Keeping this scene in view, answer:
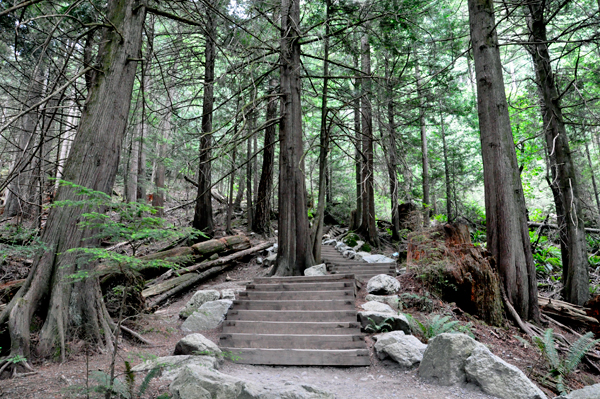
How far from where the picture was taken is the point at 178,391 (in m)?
3.13

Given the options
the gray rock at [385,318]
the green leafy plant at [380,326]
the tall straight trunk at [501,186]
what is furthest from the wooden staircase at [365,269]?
the tall straight trunk at [501,186]

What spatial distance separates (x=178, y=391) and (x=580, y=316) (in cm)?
871

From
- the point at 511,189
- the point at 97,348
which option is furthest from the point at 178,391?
the point at 511,189

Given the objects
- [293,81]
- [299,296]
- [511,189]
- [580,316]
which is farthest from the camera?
[293,81]

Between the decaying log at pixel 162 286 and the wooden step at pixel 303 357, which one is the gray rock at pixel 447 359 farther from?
the decaying log at pixel 162 286

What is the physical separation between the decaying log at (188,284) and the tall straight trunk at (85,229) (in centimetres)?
277

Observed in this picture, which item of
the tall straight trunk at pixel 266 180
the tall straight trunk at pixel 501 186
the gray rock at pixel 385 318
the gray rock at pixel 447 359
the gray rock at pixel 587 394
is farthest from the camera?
the tall straight trunk at pixel 266 180

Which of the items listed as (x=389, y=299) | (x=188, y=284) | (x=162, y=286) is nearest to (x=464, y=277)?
(x=389, y=299)

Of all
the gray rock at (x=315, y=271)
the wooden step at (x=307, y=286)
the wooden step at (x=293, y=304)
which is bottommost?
the wooden step at (x=293, y=304)

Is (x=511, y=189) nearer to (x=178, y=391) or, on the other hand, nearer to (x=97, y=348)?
(x=178, y=391)

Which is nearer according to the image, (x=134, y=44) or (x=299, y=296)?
(x=134, y=44)

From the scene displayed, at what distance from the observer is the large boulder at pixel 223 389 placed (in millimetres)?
3102

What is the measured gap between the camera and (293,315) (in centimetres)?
568

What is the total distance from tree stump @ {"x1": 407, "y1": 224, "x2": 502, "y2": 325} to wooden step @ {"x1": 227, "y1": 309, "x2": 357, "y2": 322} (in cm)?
204
